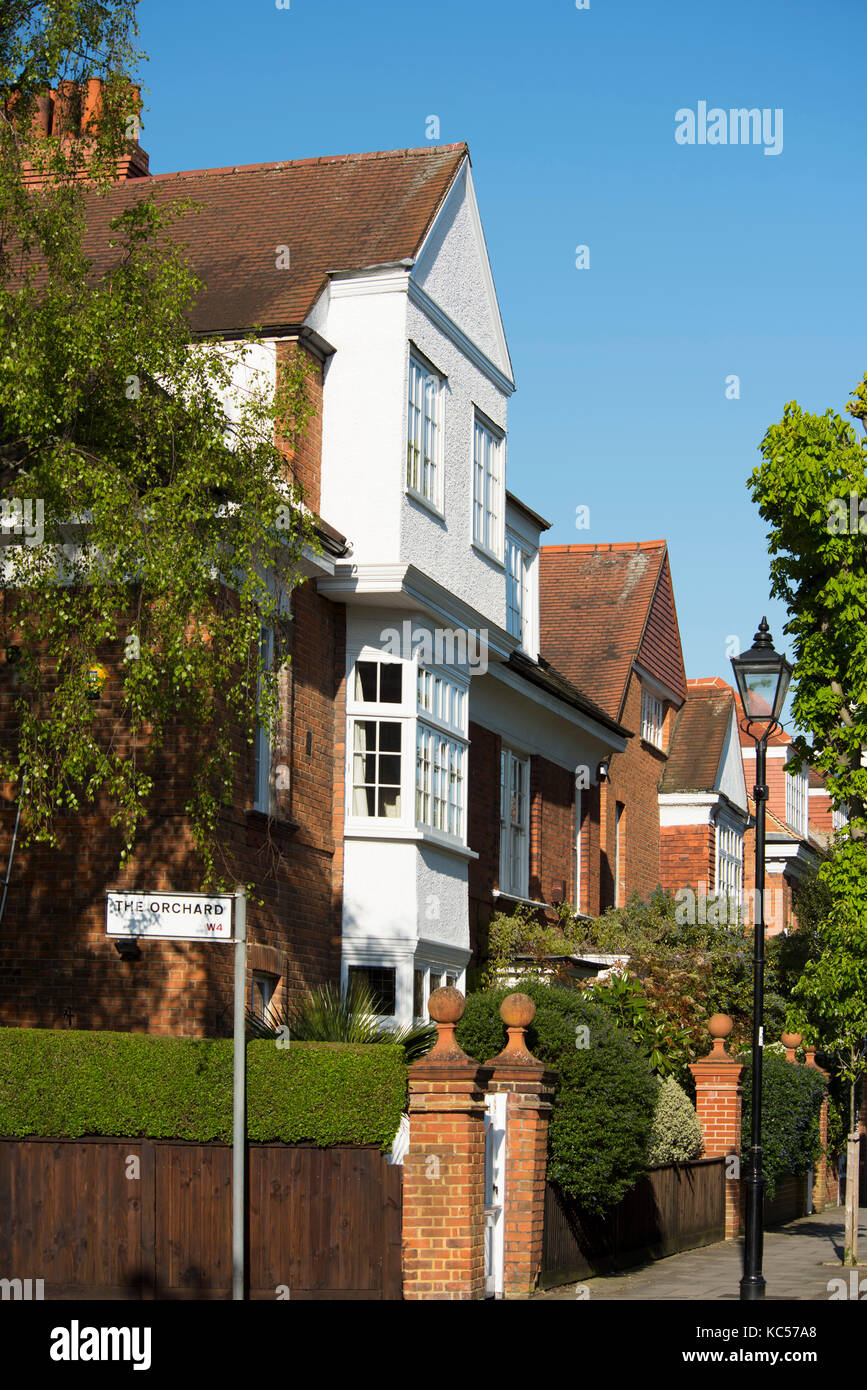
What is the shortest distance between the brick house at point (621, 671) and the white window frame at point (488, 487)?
7267 millimetres

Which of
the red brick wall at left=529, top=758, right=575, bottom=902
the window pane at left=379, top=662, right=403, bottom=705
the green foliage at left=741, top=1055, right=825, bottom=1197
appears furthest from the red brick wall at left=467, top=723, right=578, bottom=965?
the green foliage at left=741, top=1055, right=825, bottom=1197

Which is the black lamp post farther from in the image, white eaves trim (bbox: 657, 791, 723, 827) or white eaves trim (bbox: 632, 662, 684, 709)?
white eaves trim (bbox: 657, 791, 723, 827)

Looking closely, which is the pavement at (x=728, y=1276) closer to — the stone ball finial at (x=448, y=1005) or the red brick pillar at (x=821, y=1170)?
the stone ball finial at (x=448, y=1005)

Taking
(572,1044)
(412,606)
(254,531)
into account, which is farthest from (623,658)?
(254,531)

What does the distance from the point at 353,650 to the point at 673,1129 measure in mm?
6333

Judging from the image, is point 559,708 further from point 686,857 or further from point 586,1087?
point 586,1087

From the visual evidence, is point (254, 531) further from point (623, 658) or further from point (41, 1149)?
point (623, 658)

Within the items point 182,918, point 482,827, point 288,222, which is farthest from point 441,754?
point 182,918

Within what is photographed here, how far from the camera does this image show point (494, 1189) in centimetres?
1363

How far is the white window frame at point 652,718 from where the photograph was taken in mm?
32562

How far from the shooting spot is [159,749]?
1523 cm

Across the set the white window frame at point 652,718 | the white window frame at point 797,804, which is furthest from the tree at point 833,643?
the white window frame at point 797,804

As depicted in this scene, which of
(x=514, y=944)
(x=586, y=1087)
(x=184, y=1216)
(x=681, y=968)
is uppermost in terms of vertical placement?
(x=514, y=944)

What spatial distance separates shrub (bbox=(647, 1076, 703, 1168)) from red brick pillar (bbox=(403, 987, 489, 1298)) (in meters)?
5.47
